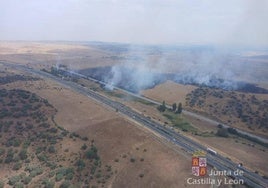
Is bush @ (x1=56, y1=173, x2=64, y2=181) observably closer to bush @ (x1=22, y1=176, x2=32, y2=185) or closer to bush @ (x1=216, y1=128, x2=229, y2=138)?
bush @ (x1=22, y1=176, x2=32, y2=185)

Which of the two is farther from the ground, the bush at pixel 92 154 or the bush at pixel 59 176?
the bush at pixel 92 154

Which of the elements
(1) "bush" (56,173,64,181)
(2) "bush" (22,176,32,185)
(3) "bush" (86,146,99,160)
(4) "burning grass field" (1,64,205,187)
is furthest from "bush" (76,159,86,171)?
(2) "bush" (22,176,32,185)

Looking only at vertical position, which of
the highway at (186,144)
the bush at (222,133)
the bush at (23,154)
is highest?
the bush at (23,154)

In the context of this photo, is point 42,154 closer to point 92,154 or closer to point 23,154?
point 23,154

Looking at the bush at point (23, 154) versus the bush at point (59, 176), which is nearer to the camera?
the bush at point (59, 176)

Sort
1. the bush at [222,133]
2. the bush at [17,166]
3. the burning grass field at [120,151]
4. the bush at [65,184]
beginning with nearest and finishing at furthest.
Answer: the bush at [65,184] → the burning grass field at [120,151] → the bush at [17,166] → the bush at [222,133]

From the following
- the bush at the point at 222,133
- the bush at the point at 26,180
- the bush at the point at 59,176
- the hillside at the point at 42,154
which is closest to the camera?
the bush at the point at 26,180

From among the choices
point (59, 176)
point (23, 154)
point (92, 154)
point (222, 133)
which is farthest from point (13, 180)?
point (222, 133)

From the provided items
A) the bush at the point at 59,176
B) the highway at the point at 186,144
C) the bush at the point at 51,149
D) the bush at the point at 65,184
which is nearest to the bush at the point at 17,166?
the bush at the point at 51,149

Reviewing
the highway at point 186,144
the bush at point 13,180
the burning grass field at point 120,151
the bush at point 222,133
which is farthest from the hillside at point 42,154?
the bush at point 222,133

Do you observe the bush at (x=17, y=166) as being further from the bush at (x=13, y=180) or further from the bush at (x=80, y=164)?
the bush at (x=80, y=164)

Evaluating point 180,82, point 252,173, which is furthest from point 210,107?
point 252,173
